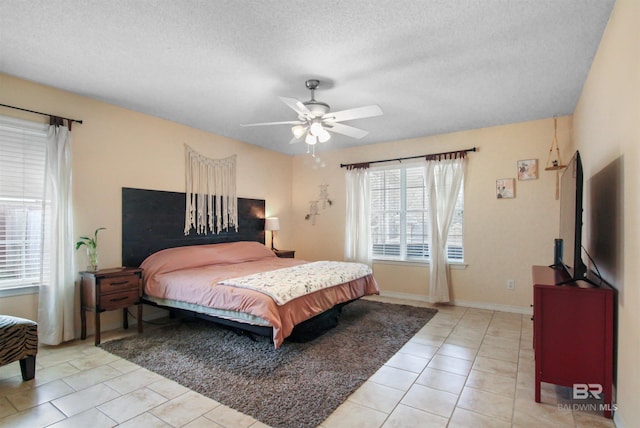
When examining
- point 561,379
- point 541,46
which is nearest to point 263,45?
point 541,46

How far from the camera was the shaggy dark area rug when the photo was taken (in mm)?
2131

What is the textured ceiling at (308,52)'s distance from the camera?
6.56 ft

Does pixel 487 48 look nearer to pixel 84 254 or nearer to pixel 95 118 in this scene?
pixel 95 118

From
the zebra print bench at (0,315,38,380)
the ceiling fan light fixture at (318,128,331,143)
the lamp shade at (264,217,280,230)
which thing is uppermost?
the ceiling fan light fixture at (318,128,331,143)

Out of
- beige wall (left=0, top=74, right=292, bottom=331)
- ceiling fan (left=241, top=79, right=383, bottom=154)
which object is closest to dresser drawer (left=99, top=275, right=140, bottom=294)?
beige wall (left=0, top=74, right=292, bottom=331)

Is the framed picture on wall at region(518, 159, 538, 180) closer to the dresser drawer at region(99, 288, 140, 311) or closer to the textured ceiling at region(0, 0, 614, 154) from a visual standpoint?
the textured ceiling at region(0, 0, 614, 154)

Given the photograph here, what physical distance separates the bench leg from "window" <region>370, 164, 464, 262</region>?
4232 mm

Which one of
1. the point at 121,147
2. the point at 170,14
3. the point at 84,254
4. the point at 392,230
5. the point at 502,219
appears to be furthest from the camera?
the point at 392,230

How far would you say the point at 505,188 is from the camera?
4.30m

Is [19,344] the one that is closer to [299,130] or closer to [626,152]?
[299,130]

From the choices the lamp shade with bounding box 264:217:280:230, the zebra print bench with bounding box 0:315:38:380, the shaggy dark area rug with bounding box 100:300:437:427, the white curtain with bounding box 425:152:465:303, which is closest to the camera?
the shaggy dark area rug with bounding box 100:300:437:427

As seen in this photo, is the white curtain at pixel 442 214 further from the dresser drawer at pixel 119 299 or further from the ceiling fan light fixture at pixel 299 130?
the dresser drawer at pixel 119 299

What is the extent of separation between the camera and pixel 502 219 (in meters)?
4.34

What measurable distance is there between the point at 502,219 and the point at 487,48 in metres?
2.59
